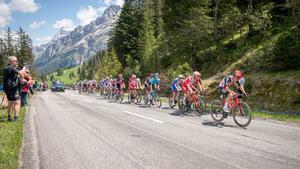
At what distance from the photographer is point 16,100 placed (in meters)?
10.3

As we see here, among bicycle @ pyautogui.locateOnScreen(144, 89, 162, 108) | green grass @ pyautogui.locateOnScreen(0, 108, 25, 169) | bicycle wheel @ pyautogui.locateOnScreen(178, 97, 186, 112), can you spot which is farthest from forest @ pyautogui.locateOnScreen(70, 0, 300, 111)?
green grass @ pyautogui.locateOnScreen(0, 108, 25, 169)

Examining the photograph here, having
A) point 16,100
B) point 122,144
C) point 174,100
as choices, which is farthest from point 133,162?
point 174,100

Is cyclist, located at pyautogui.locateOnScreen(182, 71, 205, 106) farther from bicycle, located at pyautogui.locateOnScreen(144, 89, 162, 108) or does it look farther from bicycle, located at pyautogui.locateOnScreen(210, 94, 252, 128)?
bicycle, located at pyautogui.locateOnScreen(144, 89, 162, 108)

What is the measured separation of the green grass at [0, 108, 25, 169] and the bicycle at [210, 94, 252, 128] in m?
7.51

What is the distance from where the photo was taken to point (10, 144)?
7113mm

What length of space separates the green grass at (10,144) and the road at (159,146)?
197 millimetres

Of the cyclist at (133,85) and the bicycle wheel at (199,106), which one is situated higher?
the cyclist at (133,85)

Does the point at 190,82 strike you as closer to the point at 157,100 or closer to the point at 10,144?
the point at 157,100

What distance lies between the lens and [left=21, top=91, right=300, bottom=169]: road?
568 centimetres

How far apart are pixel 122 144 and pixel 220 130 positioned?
3.77m

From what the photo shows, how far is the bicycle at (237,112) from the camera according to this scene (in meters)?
10.4

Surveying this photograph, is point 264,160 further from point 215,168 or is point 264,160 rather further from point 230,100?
point 230,100

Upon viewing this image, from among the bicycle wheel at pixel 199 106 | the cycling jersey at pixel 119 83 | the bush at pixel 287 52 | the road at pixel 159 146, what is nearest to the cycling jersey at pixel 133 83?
the cycling jersey at pixel 119 83

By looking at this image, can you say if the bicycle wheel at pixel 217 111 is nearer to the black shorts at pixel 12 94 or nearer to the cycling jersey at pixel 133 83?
the black shorts at pixel 12 94
